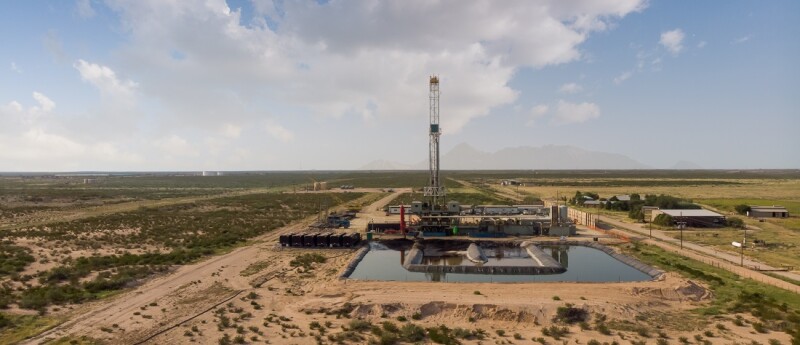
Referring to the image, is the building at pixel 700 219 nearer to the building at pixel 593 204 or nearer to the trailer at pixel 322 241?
the building at pixel 593 204

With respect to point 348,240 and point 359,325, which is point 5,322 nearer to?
point 359,325

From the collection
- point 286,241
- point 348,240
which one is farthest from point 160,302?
point 348,240

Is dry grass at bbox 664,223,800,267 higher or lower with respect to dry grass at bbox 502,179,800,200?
lower

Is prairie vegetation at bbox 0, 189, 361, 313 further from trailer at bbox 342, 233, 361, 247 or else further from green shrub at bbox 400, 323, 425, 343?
green shrub at bbox 400, 323, 425, 343

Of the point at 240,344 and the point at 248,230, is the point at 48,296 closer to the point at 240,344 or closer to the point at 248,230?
the point at 240,344

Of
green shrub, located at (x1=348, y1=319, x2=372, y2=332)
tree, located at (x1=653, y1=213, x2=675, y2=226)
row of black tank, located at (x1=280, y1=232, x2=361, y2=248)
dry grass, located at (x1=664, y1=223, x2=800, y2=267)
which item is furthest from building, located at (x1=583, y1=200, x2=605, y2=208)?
green shrub, located at (x1=348, y1=319, x2=372, y2=332)

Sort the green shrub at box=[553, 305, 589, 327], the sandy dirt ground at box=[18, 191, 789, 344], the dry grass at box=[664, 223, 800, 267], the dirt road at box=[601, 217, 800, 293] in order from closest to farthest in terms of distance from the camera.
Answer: the sandy dirt ground at box=[18, 191, 789, 344] < the green shrub at box=[553, 305, 589, 327] < the dirt road at box=[601, 217, 800, 293] < the dry grass at box=[664, 223, 800, 267]
